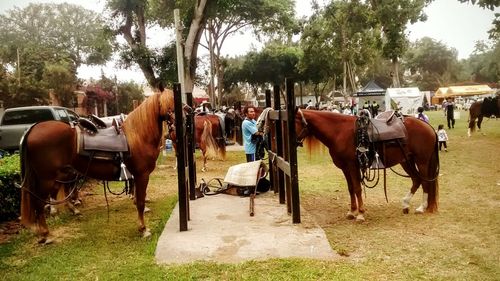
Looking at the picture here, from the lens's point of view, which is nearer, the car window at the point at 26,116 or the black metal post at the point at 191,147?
the black metal post at the point at 191,147

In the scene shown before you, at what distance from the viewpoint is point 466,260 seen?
4.80 metres

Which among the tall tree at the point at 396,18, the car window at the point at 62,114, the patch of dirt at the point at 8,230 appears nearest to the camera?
the patch of dirt at the point at 8,230

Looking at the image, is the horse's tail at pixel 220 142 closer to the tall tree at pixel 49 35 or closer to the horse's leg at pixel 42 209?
the horse's leg at pixel 42 209

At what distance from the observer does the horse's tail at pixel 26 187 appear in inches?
222

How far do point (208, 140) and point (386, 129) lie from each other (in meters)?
7.01

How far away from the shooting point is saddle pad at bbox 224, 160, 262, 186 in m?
7.63

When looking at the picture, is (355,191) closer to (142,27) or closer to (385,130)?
(385,130)

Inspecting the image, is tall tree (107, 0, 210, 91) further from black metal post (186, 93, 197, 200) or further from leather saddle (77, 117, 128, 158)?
leather saddle (77, 117, 128, 158)

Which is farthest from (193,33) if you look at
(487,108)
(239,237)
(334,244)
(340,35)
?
(340,35)

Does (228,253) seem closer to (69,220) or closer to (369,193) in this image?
(69,220)

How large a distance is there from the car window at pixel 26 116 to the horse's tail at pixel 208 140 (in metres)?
5.23

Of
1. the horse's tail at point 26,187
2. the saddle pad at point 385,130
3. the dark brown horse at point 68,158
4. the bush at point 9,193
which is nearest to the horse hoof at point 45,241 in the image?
the dark brown horse at point 68,158

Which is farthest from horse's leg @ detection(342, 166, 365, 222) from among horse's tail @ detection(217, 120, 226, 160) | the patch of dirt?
horse's tail @ detection(217, 120, 226, 160)

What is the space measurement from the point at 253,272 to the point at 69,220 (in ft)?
13.7
